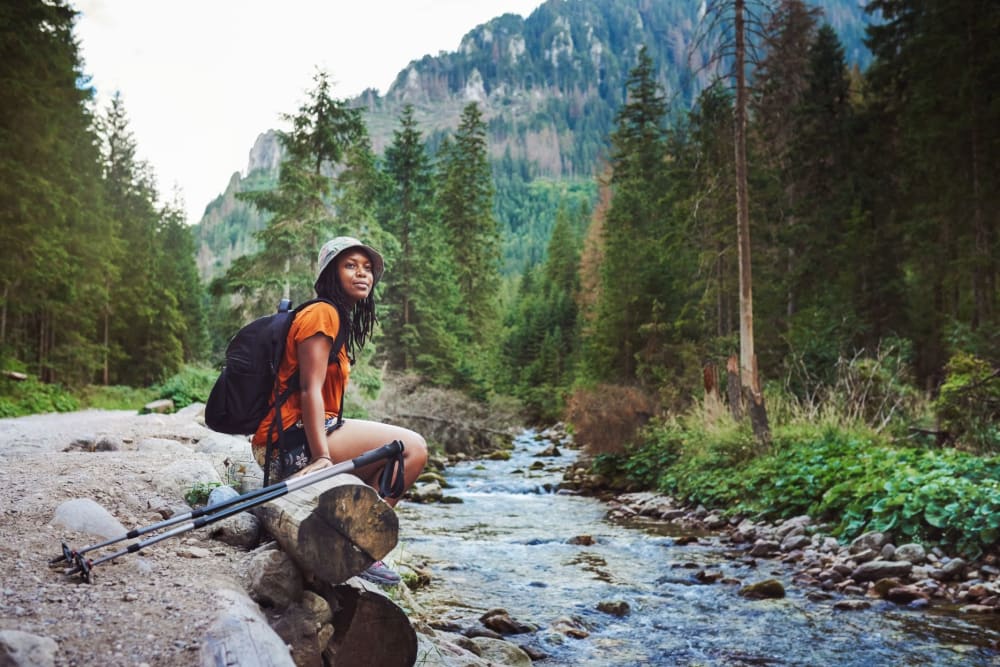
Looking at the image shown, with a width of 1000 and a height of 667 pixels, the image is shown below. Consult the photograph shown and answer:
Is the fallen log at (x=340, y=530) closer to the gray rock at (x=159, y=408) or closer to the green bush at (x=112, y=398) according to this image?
the gray rock at (x=159, y=408)

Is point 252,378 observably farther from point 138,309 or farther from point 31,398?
point 138,309

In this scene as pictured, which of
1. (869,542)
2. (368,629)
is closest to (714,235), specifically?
(869,542)

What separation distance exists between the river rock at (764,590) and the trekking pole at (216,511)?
181 inches

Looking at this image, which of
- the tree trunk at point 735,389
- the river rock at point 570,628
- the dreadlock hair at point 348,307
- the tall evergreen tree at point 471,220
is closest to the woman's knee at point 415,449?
the dreadlock hair at point 348,307

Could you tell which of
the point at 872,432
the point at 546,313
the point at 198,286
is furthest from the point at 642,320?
the point at 198,286

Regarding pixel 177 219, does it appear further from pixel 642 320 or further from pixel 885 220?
pixel 885 220

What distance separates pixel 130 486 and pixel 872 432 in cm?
1023

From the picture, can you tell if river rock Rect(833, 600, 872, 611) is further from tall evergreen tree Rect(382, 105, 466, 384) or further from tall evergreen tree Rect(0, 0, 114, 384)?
tall evergreen tree Rect(382, 105, 466, 384)

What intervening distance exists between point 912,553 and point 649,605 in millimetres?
2808

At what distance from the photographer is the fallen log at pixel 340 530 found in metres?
3.09

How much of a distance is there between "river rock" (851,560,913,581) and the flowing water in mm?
687

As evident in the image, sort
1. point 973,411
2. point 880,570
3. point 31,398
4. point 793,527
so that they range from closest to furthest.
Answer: point 880,570
point 793,527
point 973,411
point 31,398

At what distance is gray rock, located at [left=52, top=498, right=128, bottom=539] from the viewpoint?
367 centimetres

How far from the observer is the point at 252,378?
370 cm
